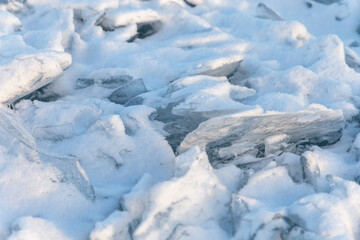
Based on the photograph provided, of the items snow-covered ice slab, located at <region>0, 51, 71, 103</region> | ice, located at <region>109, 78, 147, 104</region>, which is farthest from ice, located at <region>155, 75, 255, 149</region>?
snow-covered ice slab, located at <region>0, 51, 71, 103</region>

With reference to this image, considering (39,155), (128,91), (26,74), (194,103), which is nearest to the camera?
(39,155)

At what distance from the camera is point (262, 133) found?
3.04 meters

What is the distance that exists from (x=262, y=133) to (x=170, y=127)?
0.61m

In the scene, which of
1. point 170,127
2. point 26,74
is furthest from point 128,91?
point 26,74

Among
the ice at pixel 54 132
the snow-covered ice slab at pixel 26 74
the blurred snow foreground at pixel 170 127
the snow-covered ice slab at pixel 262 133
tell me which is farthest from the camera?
the snow-covered ice slab at pixel 26 74

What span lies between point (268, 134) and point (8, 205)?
1680 millimetres

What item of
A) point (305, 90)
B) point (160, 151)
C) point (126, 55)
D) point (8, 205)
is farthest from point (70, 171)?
point (305, 90)

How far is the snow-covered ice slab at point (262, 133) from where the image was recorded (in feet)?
9.32

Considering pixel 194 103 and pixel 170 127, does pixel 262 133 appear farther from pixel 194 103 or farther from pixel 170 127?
pixel 170 127

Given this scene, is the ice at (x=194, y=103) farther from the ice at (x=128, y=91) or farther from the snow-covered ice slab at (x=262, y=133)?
the ice at (x=128, y=91)

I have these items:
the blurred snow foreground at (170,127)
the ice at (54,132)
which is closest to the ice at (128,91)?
the blurred snow foreground at (170,127)

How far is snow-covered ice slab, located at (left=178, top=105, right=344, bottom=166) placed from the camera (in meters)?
2.84

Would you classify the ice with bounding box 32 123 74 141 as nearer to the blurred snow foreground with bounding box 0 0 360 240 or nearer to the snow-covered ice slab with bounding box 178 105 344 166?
the blurred snow foreground with bounding box 0 0 360 240

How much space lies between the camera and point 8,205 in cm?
247
